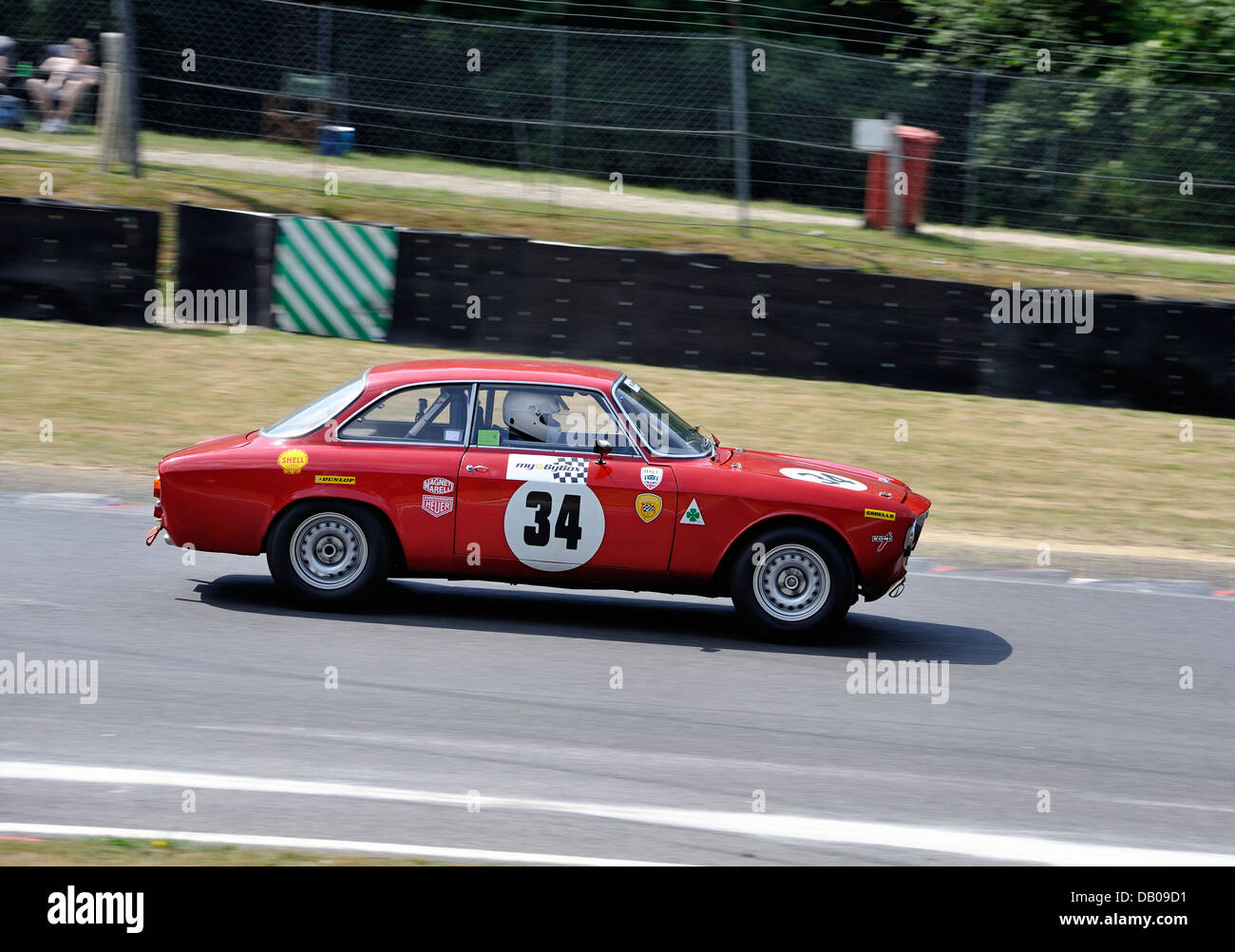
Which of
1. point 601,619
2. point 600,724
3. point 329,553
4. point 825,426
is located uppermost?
point 825,426

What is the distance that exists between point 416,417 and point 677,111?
410 inches

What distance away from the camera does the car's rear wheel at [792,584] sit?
736 centimetres

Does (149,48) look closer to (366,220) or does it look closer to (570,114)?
(366,220)

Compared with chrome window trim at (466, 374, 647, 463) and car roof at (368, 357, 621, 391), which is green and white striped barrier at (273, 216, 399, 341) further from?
chrome window trim at (466, 374, 647, 463)

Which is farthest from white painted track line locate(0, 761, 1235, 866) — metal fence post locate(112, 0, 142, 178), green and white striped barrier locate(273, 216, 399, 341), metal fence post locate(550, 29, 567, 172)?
metal fence post locate(112, 0, 142, 178)

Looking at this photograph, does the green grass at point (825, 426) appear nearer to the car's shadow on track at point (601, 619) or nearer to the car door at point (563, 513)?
the car's shadow on track at point (601, 619)

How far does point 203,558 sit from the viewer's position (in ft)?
29.0

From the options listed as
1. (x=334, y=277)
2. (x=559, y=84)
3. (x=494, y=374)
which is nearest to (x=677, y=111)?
(x=559, y=84)

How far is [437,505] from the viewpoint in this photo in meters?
7.37

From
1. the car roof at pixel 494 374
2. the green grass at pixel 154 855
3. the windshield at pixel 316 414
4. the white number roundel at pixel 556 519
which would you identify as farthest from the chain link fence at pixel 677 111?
the green grass at pixel 154 855

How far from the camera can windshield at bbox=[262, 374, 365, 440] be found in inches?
300

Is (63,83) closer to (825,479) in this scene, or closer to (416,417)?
(416,417)
